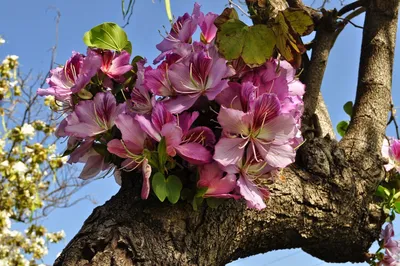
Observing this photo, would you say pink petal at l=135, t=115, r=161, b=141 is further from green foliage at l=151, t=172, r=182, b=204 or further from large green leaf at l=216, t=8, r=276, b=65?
large green leaf at l=216, t=8, r=276, b=65

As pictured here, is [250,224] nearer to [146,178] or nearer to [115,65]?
[146,178]

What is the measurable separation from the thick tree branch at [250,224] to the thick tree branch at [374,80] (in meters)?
0.08

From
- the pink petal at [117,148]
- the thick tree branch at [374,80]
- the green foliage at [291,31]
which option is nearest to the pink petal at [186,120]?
the pink petal at [117,148]

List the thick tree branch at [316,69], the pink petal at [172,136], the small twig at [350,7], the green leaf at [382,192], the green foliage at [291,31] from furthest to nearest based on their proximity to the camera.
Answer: the small twig at [350,7] → the green leaf at [382,192] → the thick tree branch at [316,69] → the green foliage at [291,31] → the pink petal at [172,136]

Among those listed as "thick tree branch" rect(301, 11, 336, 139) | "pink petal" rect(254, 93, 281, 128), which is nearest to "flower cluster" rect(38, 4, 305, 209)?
"pink petal" rect(254, 93, 281, 128)

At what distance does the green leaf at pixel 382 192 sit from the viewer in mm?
1361

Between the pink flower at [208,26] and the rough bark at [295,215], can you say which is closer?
the rough bark at [295,215]

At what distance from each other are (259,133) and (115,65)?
0.32 metres

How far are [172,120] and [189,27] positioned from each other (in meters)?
0.22

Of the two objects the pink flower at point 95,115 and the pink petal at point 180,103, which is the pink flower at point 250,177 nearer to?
the pink petal at point 180,103

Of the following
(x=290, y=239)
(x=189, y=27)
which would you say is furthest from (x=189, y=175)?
(x=290, y=239)

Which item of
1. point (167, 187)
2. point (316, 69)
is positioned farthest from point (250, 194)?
point (316, 69)

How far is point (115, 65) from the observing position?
99cm

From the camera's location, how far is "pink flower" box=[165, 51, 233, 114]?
865mm
